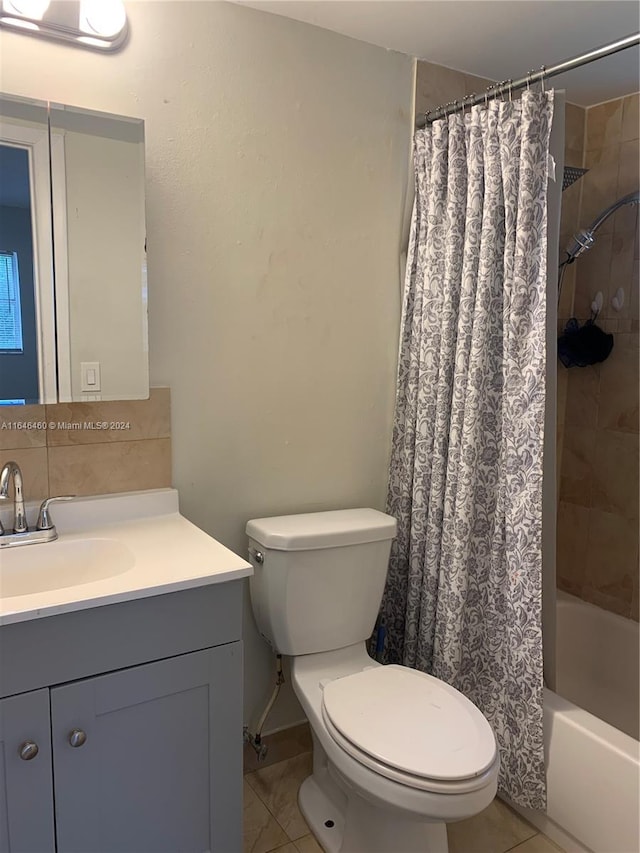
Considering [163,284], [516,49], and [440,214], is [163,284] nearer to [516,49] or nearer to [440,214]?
[440,214]

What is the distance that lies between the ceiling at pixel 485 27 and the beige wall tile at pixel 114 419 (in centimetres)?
111

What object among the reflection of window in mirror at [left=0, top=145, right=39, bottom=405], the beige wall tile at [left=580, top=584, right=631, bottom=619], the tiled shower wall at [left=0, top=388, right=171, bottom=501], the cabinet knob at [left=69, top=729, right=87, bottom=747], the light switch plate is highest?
the reflection of window in mirror at [left=0, top=145, right=39, bottom=405]

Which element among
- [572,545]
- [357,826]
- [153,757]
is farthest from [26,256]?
[572,545]

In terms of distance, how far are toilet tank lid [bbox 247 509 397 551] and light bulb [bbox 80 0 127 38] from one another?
51.1 inches

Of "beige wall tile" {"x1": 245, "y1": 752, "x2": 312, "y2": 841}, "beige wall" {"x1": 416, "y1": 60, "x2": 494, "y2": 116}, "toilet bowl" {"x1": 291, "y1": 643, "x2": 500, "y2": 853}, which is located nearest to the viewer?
"toilet bowl" {"x1": 291, "y1": 643, "x2": 500, "y2": 853}

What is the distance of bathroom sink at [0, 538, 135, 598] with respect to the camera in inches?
57.4

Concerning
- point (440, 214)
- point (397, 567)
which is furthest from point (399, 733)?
point (440, 214)

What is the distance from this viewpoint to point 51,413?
1.59 m

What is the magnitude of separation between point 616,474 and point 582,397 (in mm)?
329

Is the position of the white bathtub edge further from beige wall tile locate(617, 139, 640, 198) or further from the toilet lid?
beige wall tile locate(617, 139, 640, 198)

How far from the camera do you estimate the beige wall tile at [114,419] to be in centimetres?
161

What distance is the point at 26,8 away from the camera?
4.73 ft

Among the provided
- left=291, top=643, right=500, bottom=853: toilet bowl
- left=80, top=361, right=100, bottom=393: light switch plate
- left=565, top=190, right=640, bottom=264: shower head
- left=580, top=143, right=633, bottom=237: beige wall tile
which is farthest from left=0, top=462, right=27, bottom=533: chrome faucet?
left=580, top=143, right=633, bottom=237: beige wall tile

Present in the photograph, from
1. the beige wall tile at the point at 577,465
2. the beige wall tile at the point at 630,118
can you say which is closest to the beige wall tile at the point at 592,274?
the beige wall tile at the point at 630,118
